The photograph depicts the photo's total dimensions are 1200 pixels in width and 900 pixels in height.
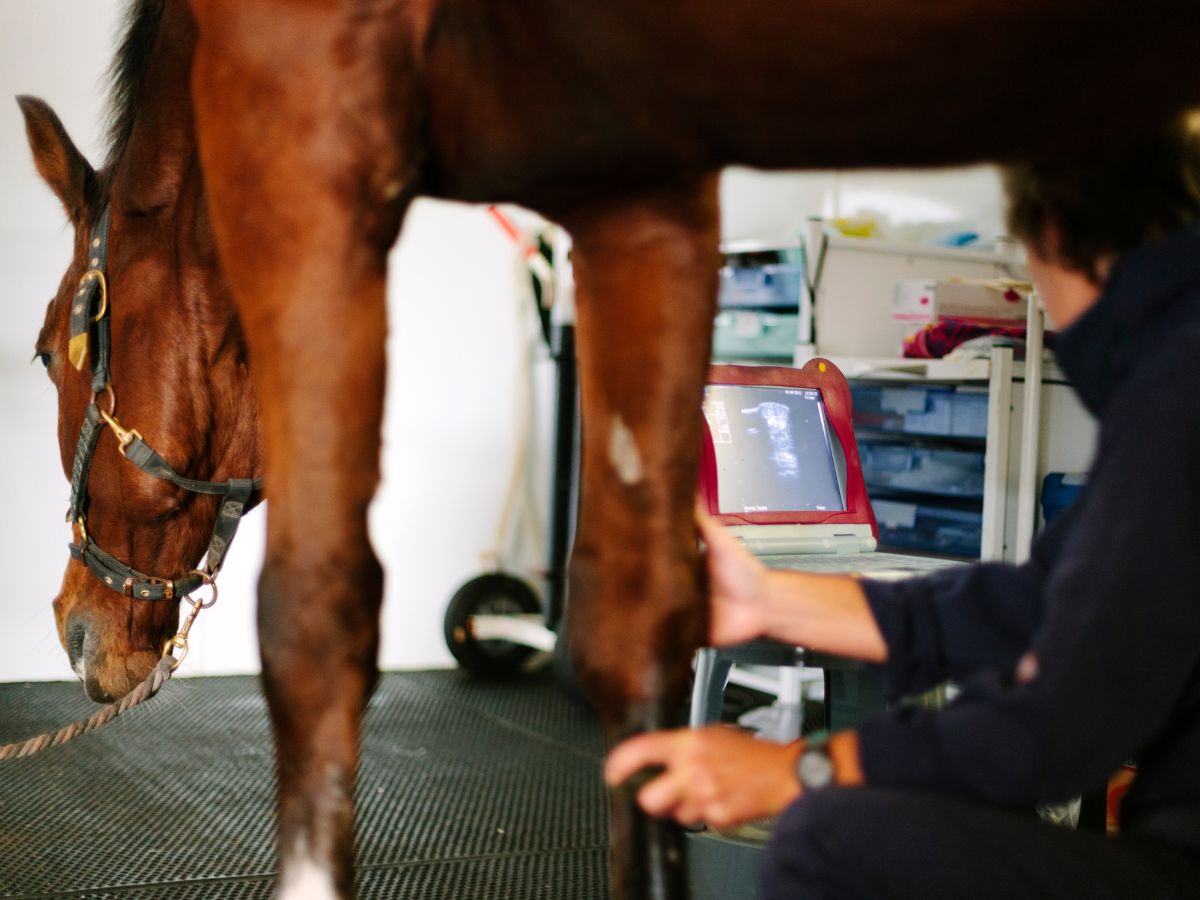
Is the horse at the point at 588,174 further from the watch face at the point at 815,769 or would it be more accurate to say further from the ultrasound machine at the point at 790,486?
the ultrasound machine at the point at 790,486

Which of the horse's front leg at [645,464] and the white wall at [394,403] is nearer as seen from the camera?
the horse's front leg at [645,464]

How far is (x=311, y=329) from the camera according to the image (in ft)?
1.86

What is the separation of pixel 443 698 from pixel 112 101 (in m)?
2.35

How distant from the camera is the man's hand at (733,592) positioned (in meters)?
0.80

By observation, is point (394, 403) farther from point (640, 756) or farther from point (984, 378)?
point (640, 756)

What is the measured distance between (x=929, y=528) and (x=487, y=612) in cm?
141

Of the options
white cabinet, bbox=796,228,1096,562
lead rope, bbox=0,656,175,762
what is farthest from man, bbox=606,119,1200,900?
white cabinet, bbox=796,228,1096,562

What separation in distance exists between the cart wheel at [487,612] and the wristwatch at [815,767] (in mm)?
2801

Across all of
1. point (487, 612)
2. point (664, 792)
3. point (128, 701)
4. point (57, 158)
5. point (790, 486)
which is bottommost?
point (487, 612)

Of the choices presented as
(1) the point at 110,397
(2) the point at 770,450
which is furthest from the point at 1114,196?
(2) the point at 770,450

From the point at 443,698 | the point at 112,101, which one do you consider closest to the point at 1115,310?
the point at 112,101

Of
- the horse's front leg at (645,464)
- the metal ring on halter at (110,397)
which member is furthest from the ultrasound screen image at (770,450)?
the horse's front leg at (645,464)

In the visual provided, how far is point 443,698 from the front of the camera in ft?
10.5

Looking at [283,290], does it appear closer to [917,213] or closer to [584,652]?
[584,652]
